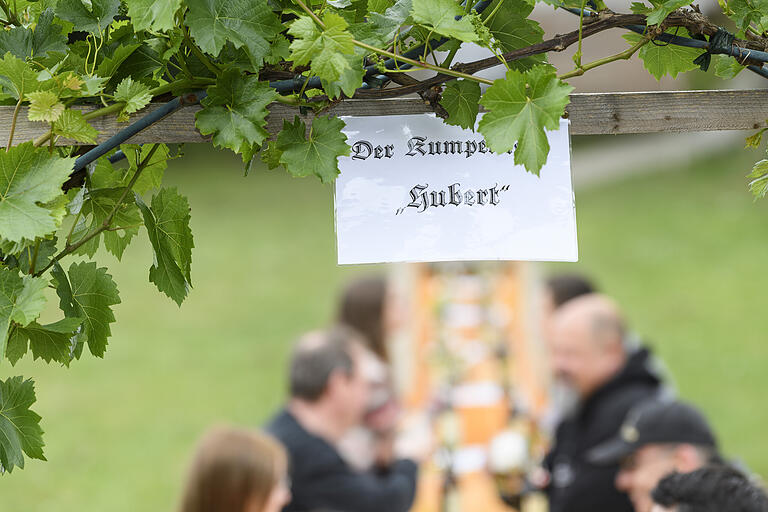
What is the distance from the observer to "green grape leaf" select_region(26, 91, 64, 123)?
2.58 feet

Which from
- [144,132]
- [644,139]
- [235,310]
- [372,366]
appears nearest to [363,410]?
[372,366]

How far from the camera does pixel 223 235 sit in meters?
12.0

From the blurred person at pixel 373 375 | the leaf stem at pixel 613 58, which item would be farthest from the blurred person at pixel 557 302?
the leaf stem at pixel 613 58

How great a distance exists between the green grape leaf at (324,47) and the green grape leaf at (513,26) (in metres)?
0.18

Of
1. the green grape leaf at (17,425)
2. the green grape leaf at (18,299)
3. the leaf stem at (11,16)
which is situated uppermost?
the leaf stem at (11,16)

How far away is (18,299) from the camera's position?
0.80 meters

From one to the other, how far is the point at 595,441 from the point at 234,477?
155cm

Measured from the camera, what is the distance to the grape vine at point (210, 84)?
791 millimetres

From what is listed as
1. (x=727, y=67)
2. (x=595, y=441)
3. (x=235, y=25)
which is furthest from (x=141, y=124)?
(x=595, y=441)

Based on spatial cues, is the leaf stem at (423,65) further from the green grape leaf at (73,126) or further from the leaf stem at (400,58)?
the green grape leaf at (73,126)

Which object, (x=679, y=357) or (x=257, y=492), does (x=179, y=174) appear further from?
(x=257, y=492)

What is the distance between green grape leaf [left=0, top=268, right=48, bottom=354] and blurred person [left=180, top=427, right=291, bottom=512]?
168 centimetres

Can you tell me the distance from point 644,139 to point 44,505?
1024 centimetres

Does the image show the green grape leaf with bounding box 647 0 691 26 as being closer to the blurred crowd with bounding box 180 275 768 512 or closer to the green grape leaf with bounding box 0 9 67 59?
the green grape leaf with bounding box 0 9 67 59
